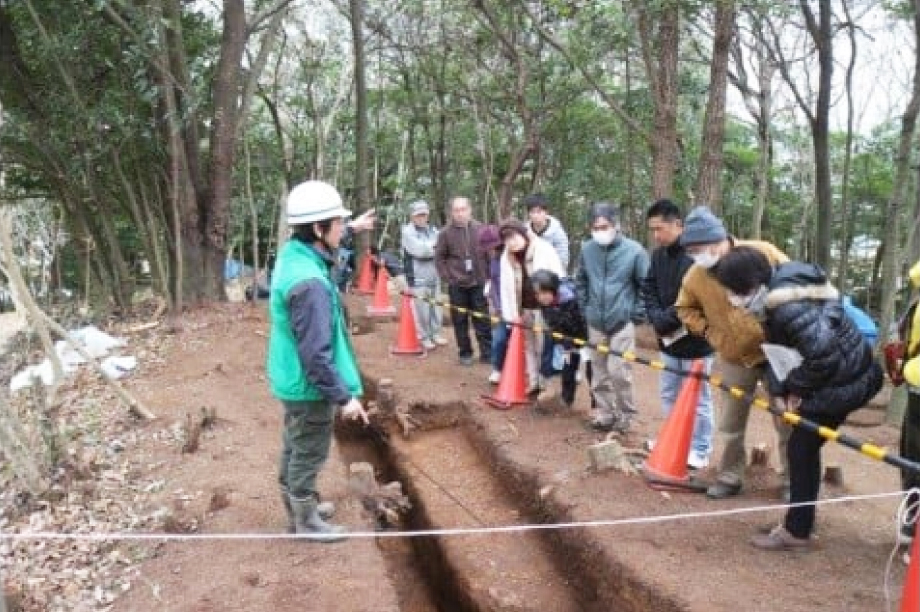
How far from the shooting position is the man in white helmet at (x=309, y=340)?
4.49m

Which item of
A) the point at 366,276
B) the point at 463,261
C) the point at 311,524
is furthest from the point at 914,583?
the point at 366,276

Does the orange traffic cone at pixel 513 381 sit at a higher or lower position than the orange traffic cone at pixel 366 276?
lower

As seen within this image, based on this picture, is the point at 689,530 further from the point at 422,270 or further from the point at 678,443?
the point at 422,270

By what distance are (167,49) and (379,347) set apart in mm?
5615

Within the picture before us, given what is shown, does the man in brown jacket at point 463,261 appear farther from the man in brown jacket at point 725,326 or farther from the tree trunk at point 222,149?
the tree trunk at point 222,149

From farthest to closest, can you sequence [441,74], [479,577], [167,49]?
[441,74] < [167,49] < [479,577]

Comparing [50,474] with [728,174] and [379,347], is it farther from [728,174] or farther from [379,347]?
[728,174]

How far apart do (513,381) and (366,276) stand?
9.42 metres

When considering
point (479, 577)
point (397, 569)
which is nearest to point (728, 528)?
point (479, 577)

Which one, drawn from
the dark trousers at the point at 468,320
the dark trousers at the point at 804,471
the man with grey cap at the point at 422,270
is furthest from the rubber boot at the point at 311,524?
the man with grey cap at the point at 422,270

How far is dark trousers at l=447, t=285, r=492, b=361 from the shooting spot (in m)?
9.85

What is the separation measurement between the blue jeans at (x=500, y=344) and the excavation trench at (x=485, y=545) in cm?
73

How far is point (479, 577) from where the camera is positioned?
19.2 ft

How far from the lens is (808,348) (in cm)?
436
